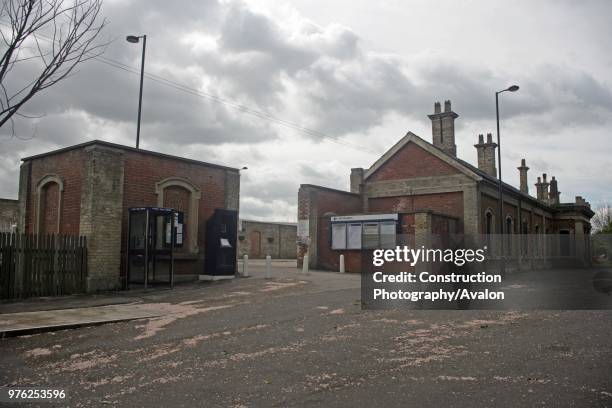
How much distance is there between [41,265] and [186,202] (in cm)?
569

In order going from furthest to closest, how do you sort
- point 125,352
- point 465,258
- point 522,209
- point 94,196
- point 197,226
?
point 522,209, point 197,226, point 94,196, point 465,258, point 125,352

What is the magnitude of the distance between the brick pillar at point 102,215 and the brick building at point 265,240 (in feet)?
82.4

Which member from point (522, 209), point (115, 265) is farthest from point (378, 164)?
point (115, 265)

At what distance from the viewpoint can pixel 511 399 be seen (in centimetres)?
501

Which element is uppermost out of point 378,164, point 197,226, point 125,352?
point 378,164

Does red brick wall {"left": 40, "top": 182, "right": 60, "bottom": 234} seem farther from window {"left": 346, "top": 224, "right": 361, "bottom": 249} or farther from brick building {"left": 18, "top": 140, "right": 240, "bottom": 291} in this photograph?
window {"left": 346, "top": 224, "right": 361, "bottom": 249}

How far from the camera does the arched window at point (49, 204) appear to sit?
1692 centimetres

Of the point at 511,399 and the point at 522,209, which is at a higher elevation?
the point at 522,209

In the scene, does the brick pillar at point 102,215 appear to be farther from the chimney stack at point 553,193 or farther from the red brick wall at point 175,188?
the chimney stack at point 553,193

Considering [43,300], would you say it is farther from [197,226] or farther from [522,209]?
[522,209]

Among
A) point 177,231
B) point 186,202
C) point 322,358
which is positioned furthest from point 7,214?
point 322,358

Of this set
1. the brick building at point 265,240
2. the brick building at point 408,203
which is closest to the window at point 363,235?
the brick building at point 408,203

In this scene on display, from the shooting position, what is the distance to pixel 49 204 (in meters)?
17.6

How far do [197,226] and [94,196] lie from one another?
414 centimetres
